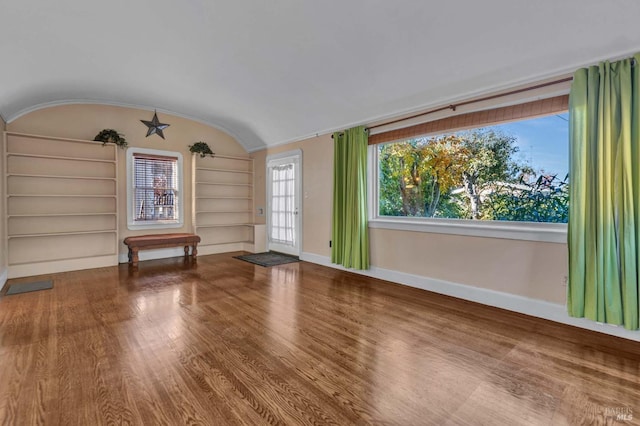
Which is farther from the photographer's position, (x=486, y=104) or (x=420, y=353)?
(x=486, y=104)

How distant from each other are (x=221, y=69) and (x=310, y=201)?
2.64 m

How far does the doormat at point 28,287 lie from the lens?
3.94 meters

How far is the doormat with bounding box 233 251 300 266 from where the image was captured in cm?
575

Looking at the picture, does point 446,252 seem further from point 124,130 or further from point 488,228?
point 124,130

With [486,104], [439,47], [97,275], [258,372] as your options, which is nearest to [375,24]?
[439,47]

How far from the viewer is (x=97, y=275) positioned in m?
4.78

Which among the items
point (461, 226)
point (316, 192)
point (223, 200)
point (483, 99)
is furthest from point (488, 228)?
point (223, 200)

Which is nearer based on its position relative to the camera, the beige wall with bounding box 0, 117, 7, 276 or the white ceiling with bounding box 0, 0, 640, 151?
the white ceiling with bounding box 0, 0, 640, 151

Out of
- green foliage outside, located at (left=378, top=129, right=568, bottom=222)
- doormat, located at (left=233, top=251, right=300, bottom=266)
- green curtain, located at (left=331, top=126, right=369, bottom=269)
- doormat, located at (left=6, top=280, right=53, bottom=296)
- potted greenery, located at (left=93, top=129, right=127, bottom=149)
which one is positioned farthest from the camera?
doormat, located at (left=233, top=251, right=300, bottom=266)

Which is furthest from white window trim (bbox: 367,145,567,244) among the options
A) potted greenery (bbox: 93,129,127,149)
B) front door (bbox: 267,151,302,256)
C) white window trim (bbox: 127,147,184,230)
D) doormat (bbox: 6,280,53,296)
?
doormat (bbox: 6,280,53,296)

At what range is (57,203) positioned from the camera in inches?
201

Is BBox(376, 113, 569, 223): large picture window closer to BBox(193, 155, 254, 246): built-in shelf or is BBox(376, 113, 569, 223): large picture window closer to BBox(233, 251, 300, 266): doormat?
BBox(233, 251, 300, 266): doormat

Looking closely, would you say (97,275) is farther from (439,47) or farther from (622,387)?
(622,387)

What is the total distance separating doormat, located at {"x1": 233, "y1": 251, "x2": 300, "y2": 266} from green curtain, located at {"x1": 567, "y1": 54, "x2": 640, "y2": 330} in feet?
13.7
